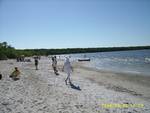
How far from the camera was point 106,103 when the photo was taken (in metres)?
10.5

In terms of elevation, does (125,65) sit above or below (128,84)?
below

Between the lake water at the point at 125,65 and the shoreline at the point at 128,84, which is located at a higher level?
the shoreline at the point at 128,84

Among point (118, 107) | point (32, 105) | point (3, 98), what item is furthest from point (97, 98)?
point (3, 98)

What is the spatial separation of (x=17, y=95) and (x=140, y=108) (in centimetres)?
573

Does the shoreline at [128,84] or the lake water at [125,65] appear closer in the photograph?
the shoreline at [128,84]

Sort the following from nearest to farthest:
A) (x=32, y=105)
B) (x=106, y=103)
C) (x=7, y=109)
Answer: (x=7, y=109)
(x=32, y=105)
(x=106, y=103)

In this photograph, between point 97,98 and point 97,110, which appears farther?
point 97,98

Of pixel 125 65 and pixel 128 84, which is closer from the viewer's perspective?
pixel 128 84

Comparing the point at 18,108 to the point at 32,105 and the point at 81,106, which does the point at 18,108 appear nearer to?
the point at 32,105

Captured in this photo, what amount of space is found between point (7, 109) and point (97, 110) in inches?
135

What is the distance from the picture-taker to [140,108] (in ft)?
33.0

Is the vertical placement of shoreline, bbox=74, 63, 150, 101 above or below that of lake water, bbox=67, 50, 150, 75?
above

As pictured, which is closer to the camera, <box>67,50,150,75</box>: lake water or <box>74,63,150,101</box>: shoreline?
<box>74,63,150,101</box>: shoreline

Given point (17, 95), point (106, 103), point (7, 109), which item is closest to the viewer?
point (7, 109)
